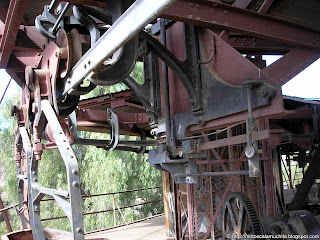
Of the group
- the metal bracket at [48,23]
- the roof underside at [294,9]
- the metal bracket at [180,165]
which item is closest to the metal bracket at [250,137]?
the metal bracket at [180,165]

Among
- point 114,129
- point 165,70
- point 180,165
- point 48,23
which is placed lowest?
point 180,165

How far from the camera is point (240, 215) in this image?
19.9 ft

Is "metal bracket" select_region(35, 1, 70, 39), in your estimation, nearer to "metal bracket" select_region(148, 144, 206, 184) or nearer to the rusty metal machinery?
the rusty metal machinery

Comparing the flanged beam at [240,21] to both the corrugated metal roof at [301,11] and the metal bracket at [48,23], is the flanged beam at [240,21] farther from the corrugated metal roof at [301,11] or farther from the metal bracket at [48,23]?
the metal bracket at [48,23]

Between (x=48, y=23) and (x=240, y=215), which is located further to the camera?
(x=240, y=215)

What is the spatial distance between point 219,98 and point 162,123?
877mm

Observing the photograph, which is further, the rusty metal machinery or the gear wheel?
the gear wheel

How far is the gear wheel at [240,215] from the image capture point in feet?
18.9

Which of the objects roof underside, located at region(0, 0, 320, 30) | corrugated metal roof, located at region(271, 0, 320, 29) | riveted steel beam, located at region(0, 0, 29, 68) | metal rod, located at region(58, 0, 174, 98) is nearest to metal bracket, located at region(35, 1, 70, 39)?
riveted steel beam, located at region(0, 0, 29, 68)

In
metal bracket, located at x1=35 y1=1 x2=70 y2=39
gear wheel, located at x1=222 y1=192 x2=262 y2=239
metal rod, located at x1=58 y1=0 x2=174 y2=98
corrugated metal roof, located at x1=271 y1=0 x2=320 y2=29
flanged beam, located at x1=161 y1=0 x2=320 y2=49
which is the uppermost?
corrugated metal roof, located at x1=271 y1=0 x2=320 y2=29

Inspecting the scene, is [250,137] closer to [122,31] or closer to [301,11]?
[122,31]

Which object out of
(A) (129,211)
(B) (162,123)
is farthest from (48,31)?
(A) (129,211)

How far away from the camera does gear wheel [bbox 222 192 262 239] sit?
227 inches

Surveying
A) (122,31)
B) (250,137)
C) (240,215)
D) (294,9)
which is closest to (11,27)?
(122,31)
